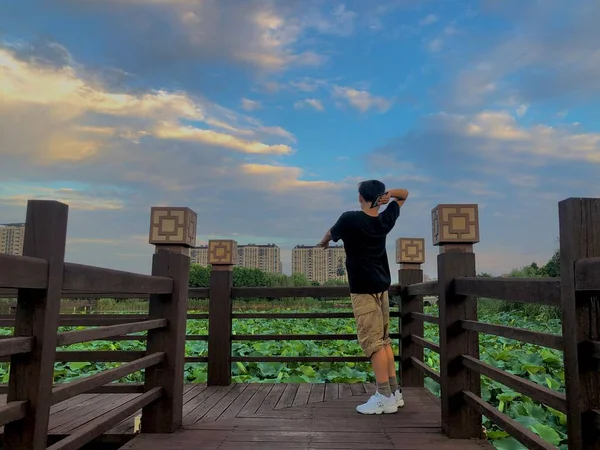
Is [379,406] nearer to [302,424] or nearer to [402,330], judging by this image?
[302,424]

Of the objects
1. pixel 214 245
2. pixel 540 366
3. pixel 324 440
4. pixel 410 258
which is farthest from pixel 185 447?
pixel 540 366

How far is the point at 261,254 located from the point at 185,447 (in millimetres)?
26868

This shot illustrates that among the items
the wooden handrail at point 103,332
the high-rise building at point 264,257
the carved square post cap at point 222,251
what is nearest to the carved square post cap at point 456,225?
the wooden handrail at point 103,332

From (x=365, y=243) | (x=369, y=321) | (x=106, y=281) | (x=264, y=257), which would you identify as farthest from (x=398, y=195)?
(x=264, y=257)

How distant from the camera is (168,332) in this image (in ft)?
9.16

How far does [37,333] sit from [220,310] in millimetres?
2888

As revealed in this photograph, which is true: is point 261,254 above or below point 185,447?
above

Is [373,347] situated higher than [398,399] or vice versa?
[373,347]

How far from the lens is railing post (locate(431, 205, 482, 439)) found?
259 centimetres

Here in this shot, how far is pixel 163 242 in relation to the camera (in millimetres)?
2975

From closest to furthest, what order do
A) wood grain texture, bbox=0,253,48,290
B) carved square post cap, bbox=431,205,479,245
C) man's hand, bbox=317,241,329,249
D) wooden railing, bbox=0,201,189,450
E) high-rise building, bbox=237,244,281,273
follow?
wood grain texture, bbox=0,253,48,290 → wooden railing, bbox=0,201,189,450 → carved square post cap, bbox=431,205,479,245 → man's hand, bbox=317,241,329,249 → high-rise building, bbox=237,244,281,273

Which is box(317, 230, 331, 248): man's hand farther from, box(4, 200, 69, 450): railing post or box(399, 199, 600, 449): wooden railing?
box(4, 200, 69, 450): railing post

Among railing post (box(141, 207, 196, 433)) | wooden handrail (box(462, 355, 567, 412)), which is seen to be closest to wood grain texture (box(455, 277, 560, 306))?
wooden handrail (box(462, 355, 567, 412))

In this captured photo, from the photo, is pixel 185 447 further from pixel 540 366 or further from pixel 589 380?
pixel 540 366
